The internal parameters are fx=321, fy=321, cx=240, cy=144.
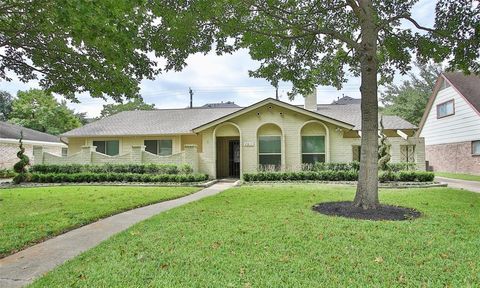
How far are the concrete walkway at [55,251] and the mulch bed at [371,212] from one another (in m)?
4.43

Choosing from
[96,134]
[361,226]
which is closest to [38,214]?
[361,226]

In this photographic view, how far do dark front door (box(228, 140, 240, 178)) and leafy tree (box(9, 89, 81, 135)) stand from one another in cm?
2439

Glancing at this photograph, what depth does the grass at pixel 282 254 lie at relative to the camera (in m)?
3.69

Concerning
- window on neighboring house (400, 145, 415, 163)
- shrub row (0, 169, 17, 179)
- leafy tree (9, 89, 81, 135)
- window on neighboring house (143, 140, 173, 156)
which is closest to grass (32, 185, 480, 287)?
window on neighboring house (400, 145, 415, 163)

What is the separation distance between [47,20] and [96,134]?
569 inches

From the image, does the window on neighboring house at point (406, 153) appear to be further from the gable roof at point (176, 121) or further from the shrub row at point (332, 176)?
the gable roof at point (176, 121)

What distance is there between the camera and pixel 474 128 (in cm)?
1936

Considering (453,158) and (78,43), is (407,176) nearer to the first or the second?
(453,158)

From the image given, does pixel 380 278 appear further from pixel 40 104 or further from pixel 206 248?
pixel 40 104

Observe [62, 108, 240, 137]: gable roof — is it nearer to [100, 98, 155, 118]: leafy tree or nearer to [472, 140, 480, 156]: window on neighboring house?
[472, 140, 480, 156]: window on neighboring house

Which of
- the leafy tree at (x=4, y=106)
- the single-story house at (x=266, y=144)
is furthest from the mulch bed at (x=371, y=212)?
the leafy tree at (x=4, y=106)

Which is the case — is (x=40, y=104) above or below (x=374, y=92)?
above

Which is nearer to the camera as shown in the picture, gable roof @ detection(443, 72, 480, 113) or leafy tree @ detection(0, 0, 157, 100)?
leafy tree @ detection(0, 0, 157, 100)

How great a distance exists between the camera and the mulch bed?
695 centimetres
